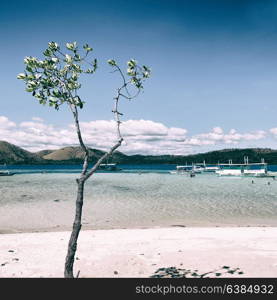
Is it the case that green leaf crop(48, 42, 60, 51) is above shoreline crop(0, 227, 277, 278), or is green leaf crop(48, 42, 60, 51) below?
above

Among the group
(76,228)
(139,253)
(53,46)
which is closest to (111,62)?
(53,46)

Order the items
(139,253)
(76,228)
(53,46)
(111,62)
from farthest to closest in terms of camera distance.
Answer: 1. (139,253)
2. (76,228)
3. (111,62)
4. (53,46)

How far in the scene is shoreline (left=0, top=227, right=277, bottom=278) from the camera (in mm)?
9484

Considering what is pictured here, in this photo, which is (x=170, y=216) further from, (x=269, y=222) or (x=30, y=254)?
(x=30, y=254)

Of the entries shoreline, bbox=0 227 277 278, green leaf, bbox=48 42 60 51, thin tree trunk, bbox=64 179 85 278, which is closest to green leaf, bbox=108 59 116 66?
green leaf, bbox=48 42 60 51

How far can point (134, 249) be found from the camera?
12391mm

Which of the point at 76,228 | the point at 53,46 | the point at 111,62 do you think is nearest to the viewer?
the point at 53,46

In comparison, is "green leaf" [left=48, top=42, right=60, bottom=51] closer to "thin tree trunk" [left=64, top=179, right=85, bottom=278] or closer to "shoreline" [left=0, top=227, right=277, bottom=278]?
"thin tree trunk" [left=64, top=179, right=85, bottom=278]

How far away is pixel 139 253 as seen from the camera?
11672mm

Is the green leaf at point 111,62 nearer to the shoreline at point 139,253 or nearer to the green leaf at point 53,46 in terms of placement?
the green leaf at point 53,46

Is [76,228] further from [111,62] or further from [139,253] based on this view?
[139,253]
